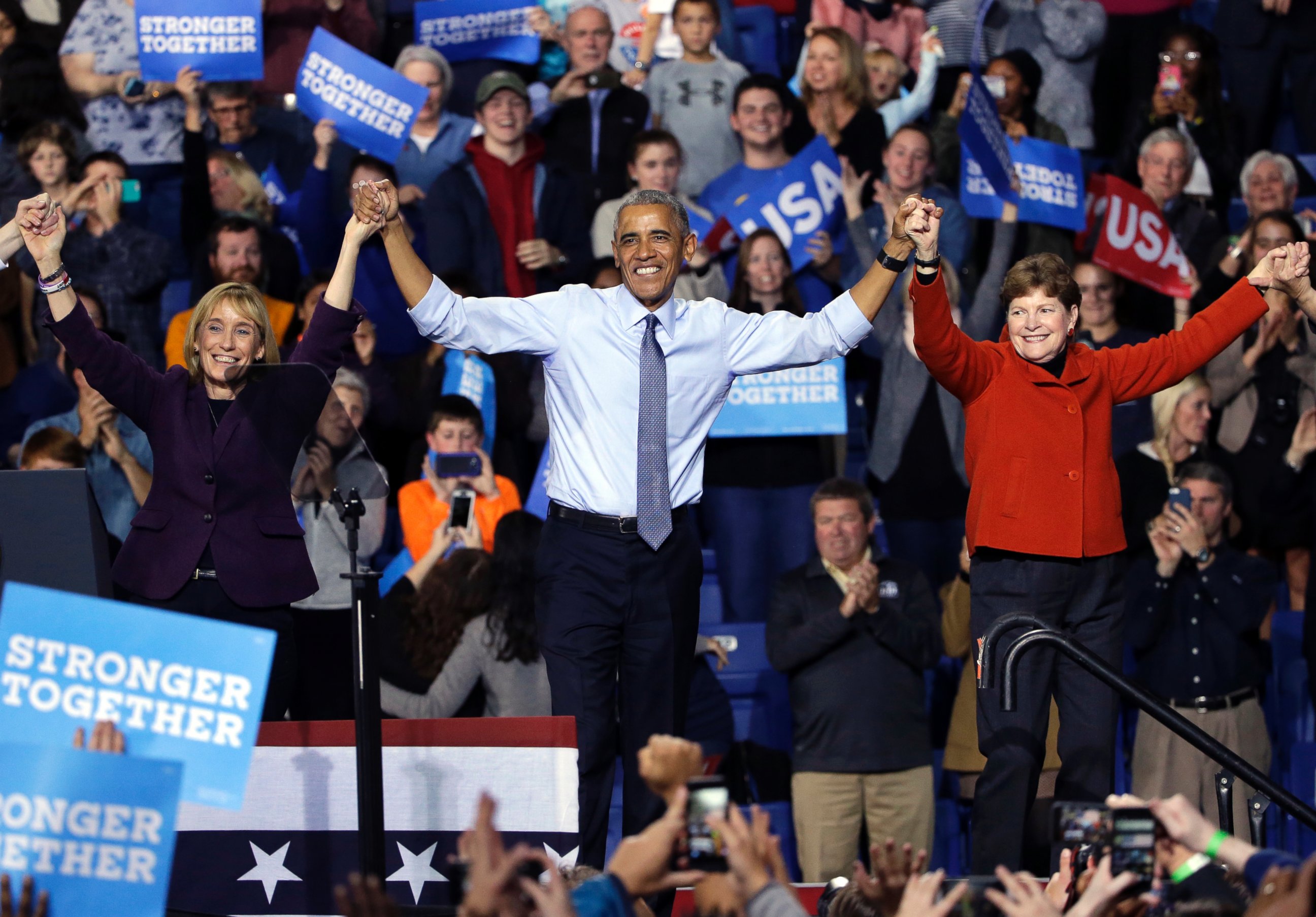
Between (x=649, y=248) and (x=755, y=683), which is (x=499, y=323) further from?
(x=755, y=683)

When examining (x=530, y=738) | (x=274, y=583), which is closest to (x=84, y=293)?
(x=274, y=583)

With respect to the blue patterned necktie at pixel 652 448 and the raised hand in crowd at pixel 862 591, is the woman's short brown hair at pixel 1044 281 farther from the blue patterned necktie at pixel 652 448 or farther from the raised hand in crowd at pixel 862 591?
the raised hand in crowd at pixel 862 591

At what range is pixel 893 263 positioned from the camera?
4621 millimetres

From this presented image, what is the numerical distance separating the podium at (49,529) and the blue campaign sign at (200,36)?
3756 millimetres

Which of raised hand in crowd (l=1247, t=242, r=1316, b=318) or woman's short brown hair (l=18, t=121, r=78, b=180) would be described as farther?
woman's short brown hair (l=18, t=121, r=78, b=180)

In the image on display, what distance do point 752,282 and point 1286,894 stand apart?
180 inches

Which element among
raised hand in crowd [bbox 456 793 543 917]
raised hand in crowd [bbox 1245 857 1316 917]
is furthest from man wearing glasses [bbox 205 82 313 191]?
raised hand in crowd [bbox 1245 857 1316 917]

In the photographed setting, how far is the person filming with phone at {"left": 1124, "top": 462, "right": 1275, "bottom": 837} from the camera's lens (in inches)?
246

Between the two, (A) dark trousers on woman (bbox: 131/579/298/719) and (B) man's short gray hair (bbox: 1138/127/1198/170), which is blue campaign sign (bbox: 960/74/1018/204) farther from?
(A) dark trousers on woman (bbox: 131/579/298/719)

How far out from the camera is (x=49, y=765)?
10.5ft

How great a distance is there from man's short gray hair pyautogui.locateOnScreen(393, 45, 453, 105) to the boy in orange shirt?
2155 millimetres

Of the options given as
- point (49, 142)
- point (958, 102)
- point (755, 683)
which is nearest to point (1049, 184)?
point (958, 102)

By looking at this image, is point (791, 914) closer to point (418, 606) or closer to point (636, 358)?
point (636, 358)

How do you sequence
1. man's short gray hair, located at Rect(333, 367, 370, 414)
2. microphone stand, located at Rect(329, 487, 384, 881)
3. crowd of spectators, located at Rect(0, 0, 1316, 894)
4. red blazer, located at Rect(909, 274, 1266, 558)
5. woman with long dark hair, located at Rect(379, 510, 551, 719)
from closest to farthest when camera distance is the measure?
1. microphone stand, located at Rect(329, 487, 384, 881)
2. red blazer, located at Rect(909, 274, 1266, 558)
3. woman with long dark hair, located at Rect(379, 510, 551, 719)
4. crowd of spectators, located at Rect(0, 0, 1316, 894)
5. man's short gray hair, located at Rect(333, 367, 370, 414)
